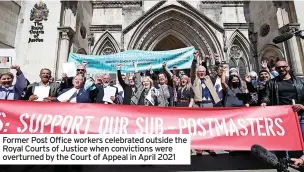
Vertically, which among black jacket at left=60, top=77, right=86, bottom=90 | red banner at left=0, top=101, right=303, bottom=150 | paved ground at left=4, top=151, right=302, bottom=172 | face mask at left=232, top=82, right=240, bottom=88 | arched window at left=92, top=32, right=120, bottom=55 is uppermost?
arched window at left=92, top=32, right=120, bottom=55

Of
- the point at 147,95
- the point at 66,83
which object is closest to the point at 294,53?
the point at 147,95

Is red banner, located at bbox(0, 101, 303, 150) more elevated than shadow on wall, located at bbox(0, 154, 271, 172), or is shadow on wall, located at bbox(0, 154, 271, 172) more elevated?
red banner, located at bbox(0, 101, 303, 150)

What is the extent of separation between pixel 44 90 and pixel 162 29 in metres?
10.9

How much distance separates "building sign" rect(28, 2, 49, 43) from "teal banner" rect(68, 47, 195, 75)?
10.7ft

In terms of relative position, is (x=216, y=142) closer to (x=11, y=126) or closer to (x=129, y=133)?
(x=129, y=133)

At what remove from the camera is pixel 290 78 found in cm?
425

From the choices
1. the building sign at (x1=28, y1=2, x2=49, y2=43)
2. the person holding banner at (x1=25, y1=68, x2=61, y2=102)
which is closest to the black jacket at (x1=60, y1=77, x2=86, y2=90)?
the person holding banner at (x1=25, y1=68, x2=61, y2=102)

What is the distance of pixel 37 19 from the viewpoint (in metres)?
10.8

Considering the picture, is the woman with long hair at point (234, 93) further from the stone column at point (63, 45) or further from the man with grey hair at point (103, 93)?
the stone column at point (63, 45)

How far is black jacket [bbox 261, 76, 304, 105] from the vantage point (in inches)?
161

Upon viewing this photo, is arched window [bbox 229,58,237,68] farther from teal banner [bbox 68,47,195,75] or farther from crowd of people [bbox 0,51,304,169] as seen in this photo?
crowd of people [bbox 0,51,304,169]

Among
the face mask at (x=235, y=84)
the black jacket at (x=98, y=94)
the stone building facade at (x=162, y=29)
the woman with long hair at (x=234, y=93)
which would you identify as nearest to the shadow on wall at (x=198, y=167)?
the woman with long hair at (x=234, y=93)
